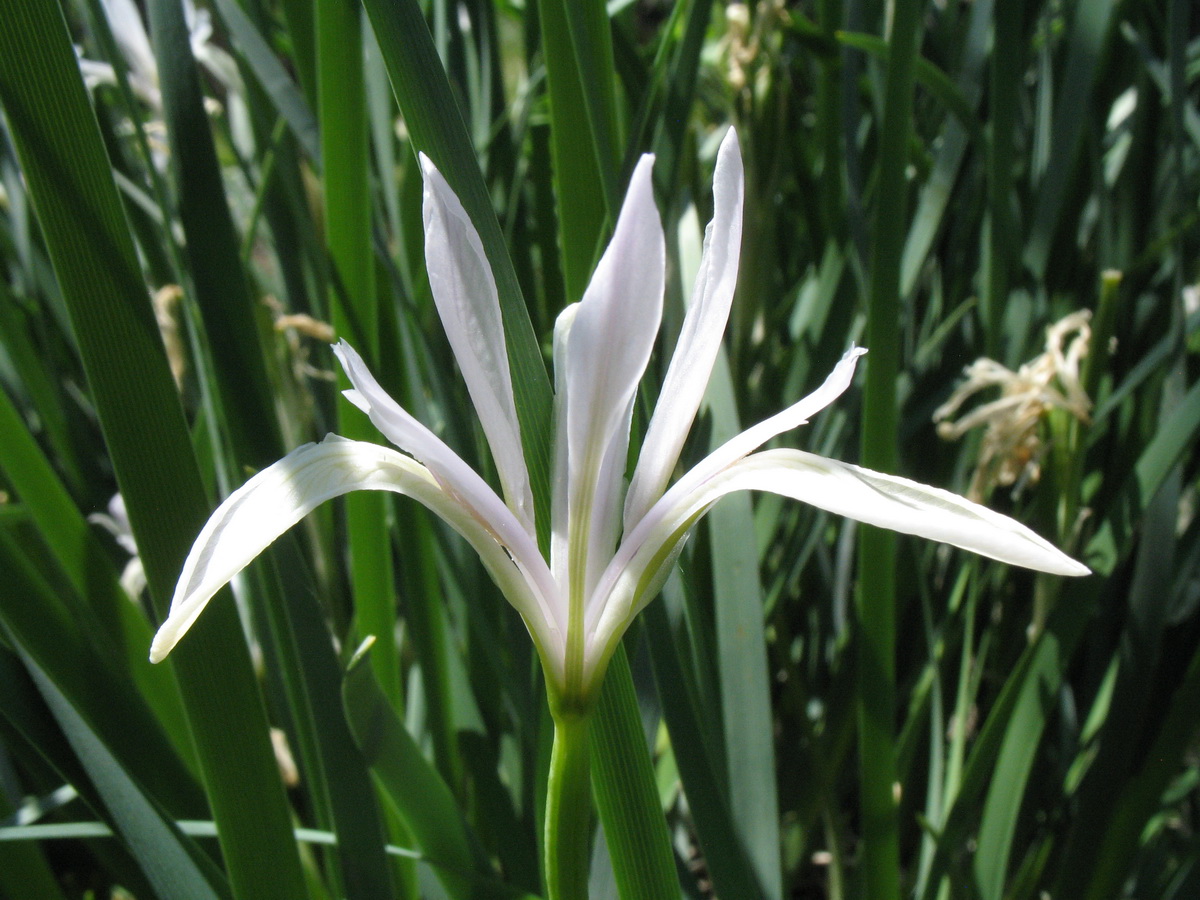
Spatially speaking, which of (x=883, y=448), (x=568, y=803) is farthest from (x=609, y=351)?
(x=883, y=448)

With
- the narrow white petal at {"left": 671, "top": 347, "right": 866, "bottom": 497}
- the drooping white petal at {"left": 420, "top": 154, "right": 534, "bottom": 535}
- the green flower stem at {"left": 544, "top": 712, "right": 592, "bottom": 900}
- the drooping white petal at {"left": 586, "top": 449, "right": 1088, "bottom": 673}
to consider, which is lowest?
the green flower stem at {"left": 544, "top": 712, "right": 592, "bottom": 900}

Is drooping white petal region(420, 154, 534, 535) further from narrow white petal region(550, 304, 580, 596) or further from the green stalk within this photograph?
the green stalk

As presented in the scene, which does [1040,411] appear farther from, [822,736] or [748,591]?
[822,736]

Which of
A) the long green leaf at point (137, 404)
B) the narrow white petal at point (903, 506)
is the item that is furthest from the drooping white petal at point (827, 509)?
the long green leaf at point (137, 404)

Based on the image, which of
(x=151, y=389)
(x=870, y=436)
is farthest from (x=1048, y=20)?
(x=151, y=389)

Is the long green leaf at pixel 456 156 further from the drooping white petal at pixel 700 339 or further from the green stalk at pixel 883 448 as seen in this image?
the green stalk at pixel 883 448

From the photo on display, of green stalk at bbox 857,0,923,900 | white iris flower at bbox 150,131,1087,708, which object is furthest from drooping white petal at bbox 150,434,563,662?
green stalk at bbox 857,0,923,900

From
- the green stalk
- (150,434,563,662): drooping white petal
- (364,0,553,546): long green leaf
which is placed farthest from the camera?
the green stalk
